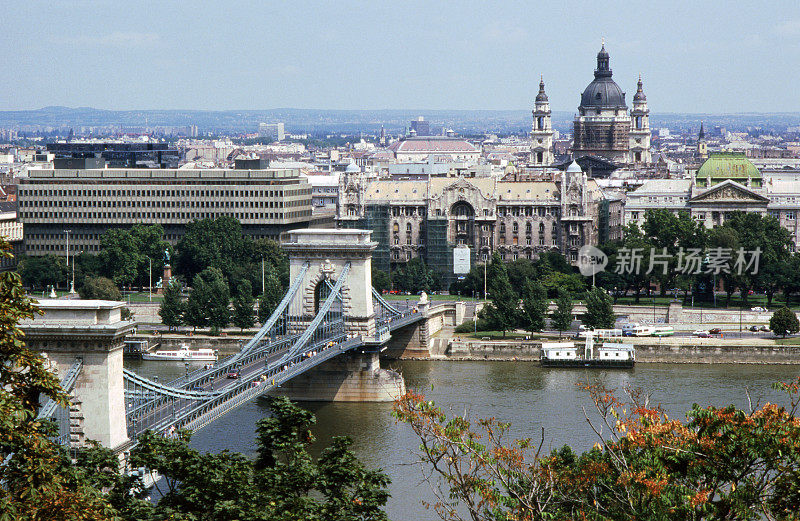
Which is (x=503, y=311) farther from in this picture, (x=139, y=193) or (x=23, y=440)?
(x=23, y=440)

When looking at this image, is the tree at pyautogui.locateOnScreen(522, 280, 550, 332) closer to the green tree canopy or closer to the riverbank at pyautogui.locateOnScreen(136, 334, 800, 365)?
the riverbank at pyautogui.locateOnScreen(136, 334, 800, 365)

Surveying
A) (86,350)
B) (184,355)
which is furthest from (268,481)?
(184,355)

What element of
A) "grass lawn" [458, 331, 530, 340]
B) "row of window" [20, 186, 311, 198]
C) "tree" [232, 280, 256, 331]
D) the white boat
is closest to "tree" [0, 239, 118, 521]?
the white boat

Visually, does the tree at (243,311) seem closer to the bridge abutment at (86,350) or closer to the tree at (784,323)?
the tree at (784,323)

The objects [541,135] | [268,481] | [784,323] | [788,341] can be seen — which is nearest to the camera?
[268,481]

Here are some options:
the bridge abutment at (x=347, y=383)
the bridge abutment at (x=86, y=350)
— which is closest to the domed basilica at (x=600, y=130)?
the bridge abutment at (x=347, y=383)

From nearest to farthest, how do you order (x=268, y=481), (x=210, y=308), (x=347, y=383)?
(x=268, y=481), (x=347, y=383), (x=210, y=308)
